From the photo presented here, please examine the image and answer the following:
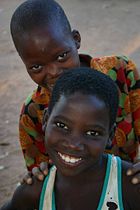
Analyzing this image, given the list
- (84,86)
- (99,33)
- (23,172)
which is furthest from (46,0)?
(99,33)

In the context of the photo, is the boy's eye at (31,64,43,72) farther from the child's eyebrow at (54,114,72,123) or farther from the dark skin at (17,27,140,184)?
the child's eyebrow at (54,114,72,123)

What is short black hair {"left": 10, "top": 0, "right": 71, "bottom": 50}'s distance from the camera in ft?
6.57

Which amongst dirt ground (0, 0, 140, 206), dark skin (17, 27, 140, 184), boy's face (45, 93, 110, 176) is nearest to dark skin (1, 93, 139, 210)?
boy's face (45, 93, 110, 176)

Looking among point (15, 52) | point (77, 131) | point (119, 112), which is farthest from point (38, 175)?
point (15, 52)

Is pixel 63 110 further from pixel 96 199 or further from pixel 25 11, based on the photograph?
pixel 25 11

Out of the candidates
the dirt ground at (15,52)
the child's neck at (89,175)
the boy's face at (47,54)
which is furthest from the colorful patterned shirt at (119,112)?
the dirt ground at (15,52)

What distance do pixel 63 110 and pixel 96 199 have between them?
41 cm

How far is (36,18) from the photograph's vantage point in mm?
2006

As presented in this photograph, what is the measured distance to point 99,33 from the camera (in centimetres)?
656

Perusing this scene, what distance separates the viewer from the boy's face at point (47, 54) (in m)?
1.96

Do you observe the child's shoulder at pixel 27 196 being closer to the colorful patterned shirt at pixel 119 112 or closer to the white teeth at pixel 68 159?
the white teeth at pixel 68 159

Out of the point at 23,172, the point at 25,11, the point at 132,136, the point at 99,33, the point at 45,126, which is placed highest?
the point at 25,11

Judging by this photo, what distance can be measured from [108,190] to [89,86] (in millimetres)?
422

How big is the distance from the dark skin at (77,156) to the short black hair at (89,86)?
0.02m
